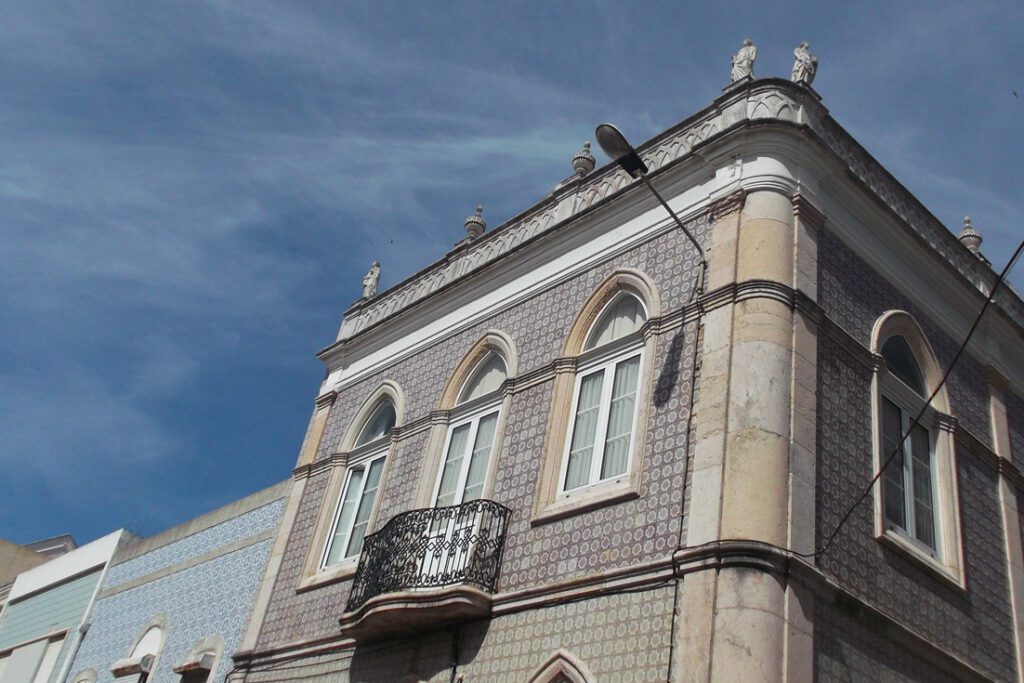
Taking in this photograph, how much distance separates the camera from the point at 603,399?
37.8ft

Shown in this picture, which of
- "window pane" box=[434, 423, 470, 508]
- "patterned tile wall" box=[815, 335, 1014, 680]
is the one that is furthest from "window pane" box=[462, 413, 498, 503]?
"patterned tile wall" box=[815, 335, 1014, 680]

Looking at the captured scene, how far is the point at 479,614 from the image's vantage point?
10.8 meters

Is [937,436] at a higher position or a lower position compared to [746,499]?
higher

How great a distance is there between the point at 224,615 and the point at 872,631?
9881 millimetres

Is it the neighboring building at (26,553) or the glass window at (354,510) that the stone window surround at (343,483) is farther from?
the neighboring building at (26,553)

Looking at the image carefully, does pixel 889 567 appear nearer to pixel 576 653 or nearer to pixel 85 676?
pixel 576 653

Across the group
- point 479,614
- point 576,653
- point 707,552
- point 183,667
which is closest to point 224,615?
point 183,667

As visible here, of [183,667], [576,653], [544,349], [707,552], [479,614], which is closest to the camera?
[707,552]

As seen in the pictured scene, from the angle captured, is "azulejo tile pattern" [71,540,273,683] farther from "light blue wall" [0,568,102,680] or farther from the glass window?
the glass window

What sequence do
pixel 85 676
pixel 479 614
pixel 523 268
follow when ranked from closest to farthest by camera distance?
pixel 479 614 < pixel 523 268 < pixel 85 676

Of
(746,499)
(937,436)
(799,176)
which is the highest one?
(799,176)

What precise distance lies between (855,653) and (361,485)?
7.22m

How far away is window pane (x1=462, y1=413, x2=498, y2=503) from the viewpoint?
12.5 metres

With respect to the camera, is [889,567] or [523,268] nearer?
[889,567]
